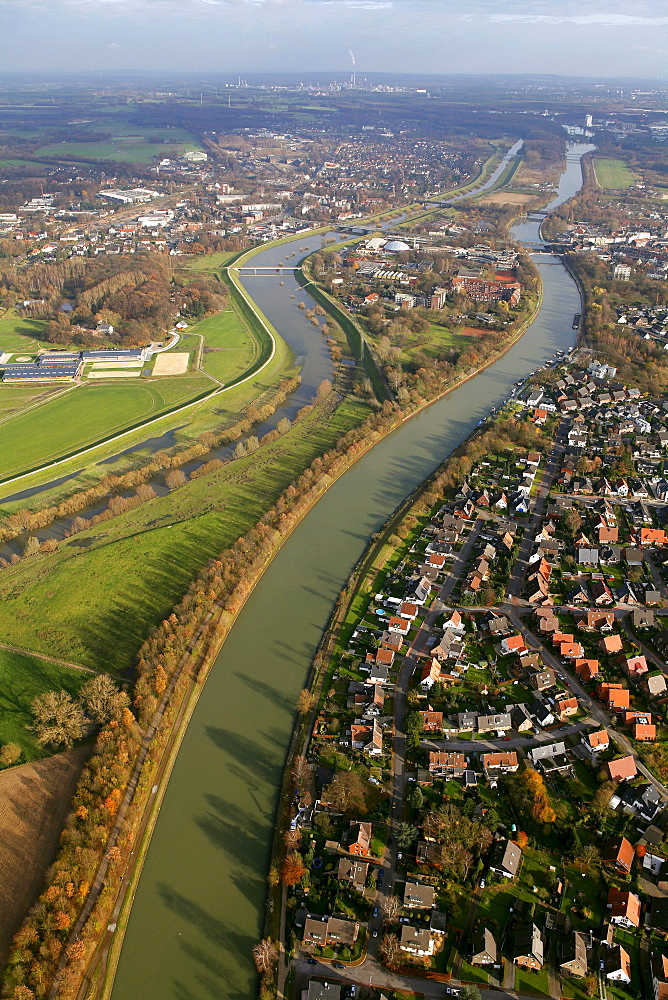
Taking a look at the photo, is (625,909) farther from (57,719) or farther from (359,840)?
(57,719)

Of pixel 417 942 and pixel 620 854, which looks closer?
pixel 417 942

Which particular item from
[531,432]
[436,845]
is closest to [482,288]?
→ [531,432]

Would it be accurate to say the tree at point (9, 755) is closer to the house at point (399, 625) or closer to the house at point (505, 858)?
the house at point (399, 625)

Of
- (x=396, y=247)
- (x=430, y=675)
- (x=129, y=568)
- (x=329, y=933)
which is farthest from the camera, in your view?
(x=396, y=247)

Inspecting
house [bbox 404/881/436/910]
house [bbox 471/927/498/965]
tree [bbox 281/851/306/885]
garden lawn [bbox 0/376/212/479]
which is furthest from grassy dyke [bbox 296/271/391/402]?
house [bbox 471/927/498/965]

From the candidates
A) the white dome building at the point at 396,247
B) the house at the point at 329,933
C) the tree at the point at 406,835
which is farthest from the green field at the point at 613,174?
the house at the point at 329,933

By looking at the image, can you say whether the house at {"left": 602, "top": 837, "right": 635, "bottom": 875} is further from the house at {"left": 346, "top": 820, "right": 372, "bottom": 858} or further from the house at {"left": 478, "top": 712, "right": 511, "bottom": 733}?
the house at {"left": 346, "top": 820, "right": 372, "bottom": 858}

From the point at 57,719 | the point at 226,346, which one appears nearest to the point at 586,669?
the point at 57,719

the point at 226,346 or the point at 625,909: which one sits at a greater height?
the point at 226,346
